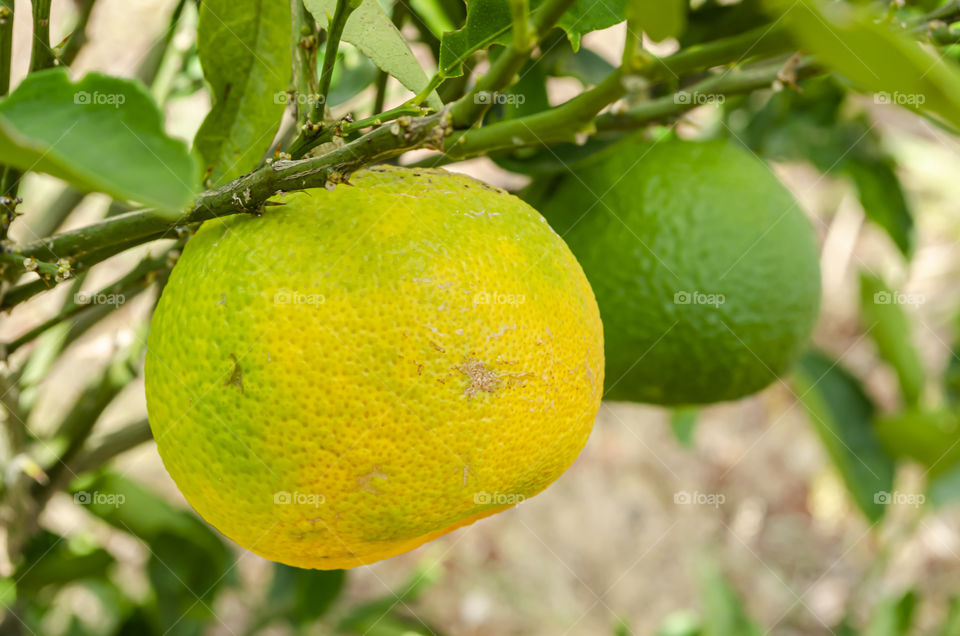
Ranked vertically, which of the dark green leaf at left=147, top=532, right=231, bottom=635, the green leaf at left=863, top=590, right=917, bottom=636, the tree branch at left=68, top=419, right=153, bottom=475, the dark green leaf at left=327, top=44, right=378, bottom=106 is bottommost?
the green leaf at left=863, top=590, right=917, bottom=636

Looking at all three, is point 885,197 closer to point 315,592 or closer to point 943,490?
point 943,490

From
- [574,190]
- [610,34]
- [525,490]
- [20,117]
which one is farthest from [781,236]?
[610,34]

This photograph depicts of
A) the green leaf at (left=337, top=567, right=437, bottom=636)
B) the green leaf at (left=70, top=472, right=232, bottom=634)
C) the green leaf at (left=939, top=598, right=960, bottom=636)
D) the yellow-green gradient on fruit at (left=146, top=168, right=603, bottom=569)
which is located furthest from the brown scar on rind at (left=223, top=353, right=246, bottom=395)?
the green leaf at (left=939, top=598, right=960, bottom=636)

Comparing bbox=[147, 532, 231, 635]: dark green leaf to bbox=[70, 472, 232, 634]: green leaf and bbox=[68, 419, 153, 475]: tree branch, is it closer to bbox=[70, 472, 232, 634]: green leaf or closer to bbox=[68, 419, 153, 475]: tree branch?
bbox=[70, 472, 232, 634]: green leaf

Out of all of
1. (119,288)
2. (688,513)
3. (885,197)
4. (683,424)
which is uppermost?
(119,288)

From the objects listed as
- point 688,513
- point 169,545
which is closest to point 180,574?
→ point 169,545

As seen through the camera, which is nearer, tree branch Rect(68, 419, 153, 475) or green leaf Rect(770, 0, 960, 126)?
green leaf Rect(770, 0, 960, 126)

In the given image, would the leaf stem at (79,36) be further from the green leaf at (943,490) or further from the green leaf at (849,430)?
the green leaf at (943,490)
